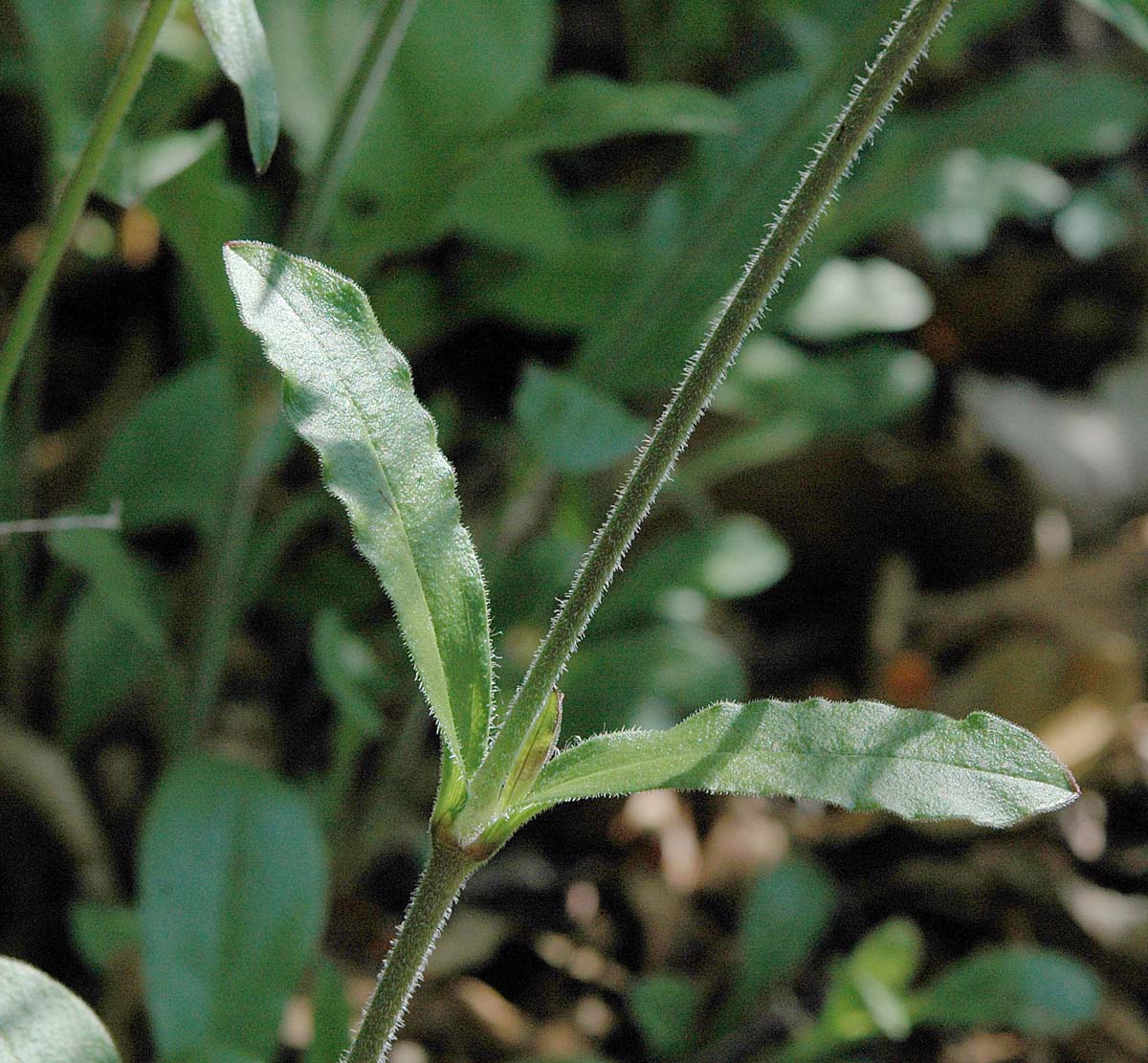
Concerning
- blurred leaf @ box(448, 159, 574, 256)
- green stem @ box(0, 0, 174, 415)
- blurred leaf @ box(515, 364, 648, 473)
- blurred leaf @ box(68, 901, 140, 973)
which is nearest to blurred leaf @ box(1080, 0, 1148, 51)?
blurred leaf @ box(515, 364, 648, 473)

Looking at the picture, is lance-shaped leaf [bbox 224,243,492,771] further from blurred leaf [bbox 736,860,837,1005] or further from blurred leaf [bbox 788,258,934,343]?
blurred leaf [bbox 788,258,934,343]

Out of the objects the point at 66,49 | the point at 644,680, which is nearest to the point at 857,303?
the point at 644,680

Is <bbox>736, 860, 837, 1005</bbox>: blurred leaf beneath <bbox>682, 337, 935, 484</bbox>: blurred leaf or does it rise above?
beneath

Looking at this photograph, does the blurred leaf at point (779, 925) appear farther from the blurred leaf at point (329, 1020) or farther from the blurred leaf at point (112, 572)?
the blurred leaf at point (112, 572)

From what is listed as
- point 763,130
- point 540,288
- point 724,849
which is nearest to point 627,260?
point 540,288

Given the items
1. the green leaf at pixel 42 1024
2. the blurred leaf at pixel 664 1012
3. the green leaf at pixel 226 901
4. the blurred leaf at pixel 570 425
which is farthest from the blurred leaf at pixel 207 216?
the blurred leaf at pixel 664 1012

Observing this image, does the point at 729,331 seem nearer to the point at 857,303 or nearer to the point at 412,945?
the point at 412,945
